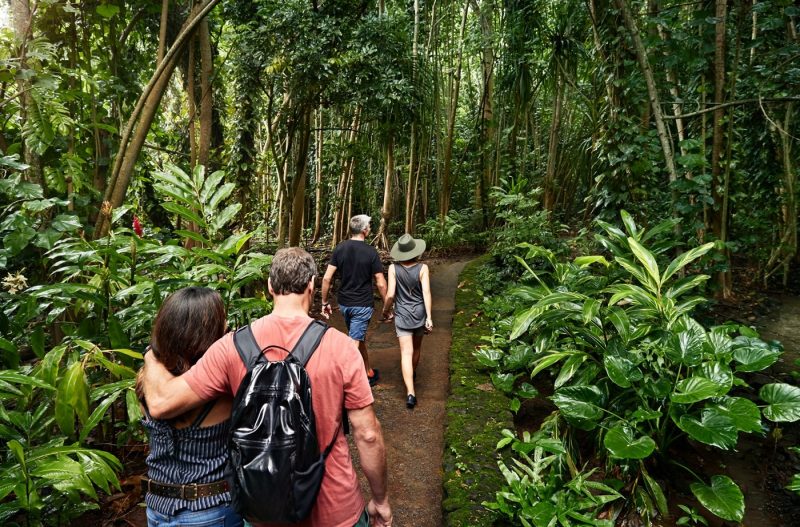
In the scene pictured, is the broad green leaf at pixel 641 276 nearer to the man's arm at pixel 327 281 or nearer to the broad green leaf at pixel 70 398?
the man's arm at pixel 327 281

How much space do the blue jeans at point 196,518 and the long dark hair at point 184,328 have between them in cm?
44

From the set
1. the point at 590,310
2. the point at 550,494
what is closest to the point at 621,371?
the point at 590,310

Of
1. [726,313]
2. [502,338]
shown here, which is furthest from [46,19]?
[726,313]

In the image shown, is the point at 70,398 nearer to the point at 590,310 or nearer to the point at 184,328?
the point at 184,328

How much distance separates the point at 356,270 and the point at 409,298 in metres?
0.52

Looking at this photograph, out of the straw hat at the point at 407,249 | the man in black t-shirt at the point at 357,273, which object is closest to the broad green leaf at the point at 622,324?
the straw hat at the point at 407,249

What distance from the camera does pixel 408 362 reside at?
13.1ft

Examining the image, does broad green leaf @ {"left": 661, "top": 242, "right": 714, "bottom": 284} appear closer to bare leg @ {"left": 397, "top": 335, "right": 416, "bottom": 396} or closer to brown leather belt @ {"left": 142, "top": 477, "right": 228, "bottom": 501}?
bare leg @ {"left": 397, "top": 335, "right": 416, "bottom": 396}

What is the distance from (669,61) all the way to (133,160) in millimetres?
4879

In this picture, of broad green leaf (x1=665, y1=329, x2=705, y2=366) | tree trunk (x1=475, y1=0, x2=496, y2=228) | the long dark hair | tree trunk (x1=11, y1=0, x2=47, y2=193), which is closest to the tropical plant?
broad green leaf (x1=665, y1=329, x2=705, y2=366)

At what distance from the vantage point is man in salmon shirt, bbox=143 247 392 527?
1.44m

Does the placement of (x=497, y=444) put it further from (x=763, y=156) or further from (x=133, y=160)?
(x=763, y=156)

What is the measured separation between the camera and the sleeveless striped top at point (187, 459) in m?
1.46

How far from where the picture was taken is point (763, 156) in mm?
6195
